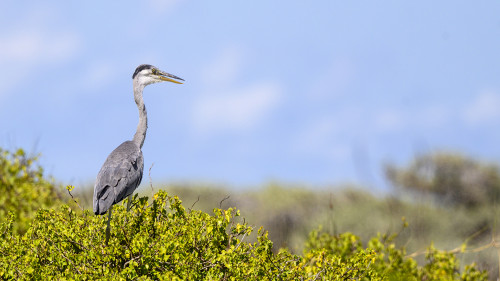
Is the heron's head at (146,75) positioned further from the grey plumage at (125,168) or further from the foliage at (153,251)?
the foliage at (153,251)

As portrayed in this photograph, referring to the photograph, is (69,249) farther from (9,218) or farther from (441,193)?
Answer: (441,193)

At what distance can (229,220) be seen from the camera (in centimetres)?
778

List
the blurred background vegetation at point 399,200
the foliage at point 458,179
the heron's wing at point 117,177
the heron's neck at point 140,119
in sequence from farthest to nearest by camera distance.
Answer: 1. the foliage at point 458,179
2. the blurred background vegetation at point 399,200
3. the heron's neck at point 140,119
4. the heron's wing at point 117,177

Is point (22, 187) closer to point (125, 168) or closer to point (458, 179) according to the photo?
point (125, 168)

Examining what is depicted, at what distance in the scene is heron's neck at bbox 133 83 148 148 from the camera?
10.2 m

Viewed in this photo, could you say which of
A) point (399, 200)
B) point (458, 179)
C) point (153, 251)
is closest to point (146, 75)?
point (153, 251)

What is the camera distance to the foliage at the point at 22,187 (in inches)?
477

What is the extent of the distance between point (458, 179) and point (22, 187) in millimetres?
25315

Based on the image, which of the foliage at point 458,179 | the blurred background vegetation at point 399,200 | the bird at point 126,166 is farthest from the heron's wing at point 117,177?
the foliage at point 458,179

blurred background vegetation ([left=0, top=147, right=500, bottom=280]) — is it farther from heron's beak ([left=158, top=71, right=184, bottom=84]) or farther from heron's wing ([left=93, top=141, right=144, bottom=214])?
heron's wing ([left=93, top=141, right=144, bottom=214])

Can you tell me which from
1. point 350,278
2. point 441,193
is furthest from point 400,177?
point 350,278

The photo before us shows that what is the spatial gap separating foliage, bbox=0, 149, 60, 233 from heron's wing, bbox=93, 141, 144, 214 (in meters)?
3.35

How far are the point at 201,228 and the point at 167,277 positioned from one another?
0.93 m

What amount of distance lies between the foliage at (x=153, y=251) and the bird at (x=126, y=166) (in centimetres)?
19
